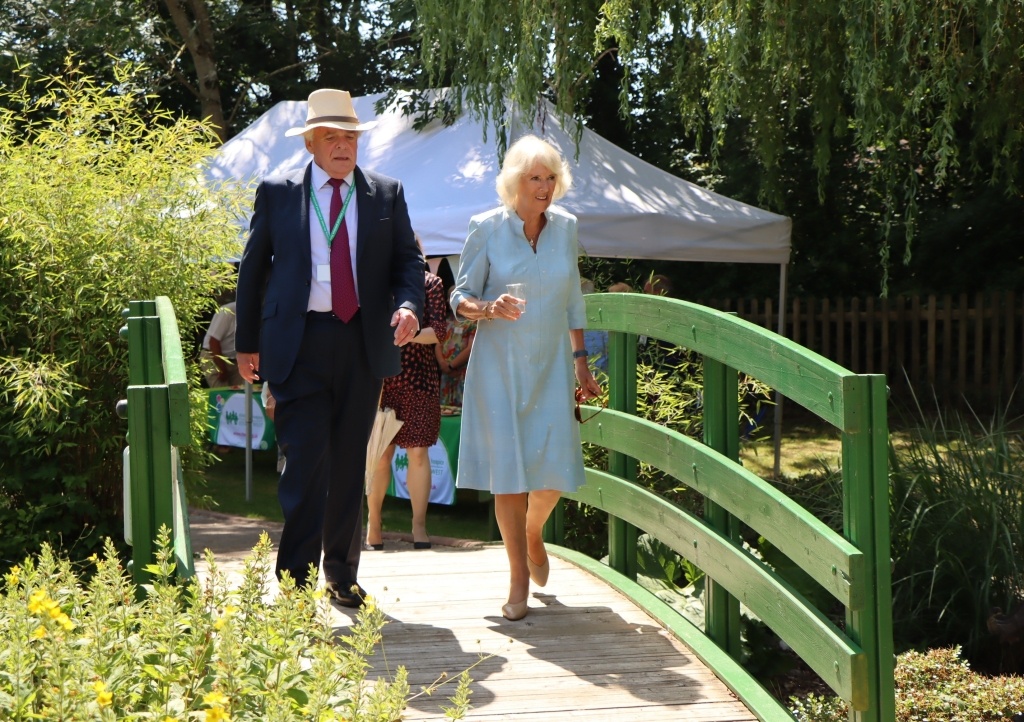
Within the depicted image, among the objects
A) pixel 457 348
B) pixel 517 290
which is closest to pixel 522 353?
pixel 517 290

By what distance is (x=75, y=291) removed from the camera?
277 inches

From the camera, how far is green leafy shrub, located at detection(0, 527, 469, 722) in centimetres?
229

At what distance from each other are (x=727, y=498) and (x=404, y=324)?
3.97 feet

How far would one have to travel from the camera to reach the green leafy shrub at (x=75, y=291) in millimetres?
6934

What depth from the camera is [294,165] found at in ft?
41.2

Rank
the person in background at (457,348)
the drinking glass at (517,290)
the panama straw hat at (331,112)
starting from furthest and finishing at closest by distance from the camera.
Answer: the person in background at (457,348), the drinking glass at (517,290), the panama straw hat at (331,112)

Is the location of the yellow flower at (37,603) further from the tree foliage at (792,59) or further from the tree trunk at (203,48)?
the tree trunk at (203,48)

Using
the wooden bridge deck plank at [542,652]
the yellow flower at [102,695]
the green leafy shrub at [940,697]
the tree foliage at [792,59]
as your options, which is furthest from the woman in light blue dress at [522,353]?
the tree foliage at [792,59]

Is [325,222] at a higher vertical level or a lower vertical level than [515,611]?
higher

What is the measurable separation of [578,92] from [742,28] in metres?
2.89

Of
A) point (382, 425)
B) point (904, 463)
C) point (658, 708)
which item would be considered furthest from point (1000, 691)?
point (382, 425)

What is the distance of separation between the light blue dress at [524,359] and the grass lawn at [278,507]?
420cm

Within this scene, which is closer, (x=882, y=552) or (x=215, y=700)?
(x=215, y=700)

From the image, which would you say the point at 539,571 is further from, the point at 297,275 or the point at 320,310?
the point at 297,275
